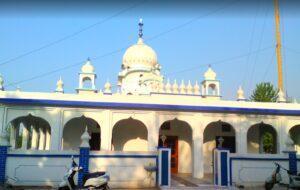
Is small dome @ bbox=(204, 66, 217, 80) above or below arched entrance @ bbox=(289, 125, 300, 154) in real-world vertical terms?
above

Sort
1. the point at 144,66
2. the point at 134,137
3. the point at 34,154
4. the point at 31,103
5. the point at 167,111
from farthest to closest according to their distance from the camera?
the point at 144,66 → the point at 134,137 → the point at 167,111 → the point at 31,103 → the point at 34,154

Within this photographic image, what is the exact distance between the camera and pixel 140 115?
1509 cm

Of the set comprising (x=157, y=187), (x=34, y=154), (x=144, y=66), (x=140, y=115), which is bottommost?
(x=157, y=187)

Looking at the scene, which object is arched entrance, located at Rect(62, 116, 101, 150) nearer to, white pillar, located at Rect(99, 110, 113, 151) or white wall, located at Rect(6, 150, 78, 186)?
white pillar, located at Rect(99, 110, 113, 151)

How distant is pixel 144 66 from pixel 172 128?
7255 millimetres

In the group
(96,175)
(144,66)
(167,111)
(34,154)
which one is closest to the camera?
(96,175)

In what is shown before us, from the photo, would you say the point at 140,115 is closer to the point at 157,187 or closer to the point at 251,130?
the point at 157,187

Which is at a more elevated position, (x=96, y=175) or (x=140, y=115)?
(x=140, y=115)

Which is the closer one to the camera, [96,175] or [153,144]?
[96,175]

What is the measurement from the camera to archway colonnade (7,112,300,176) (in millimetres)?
14914

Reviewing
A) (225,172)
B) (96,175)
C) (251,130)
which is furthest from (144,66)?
(96,175)

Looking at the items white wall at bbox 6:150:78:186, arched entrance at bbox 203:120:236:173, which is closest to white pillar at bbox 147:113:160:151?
arched entrance at bbox 203:120:236:173

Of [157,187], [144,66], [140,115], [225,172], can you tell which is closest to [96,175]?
[157,187]

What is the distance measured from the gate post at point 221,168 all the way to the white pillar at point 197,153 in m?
2.63
